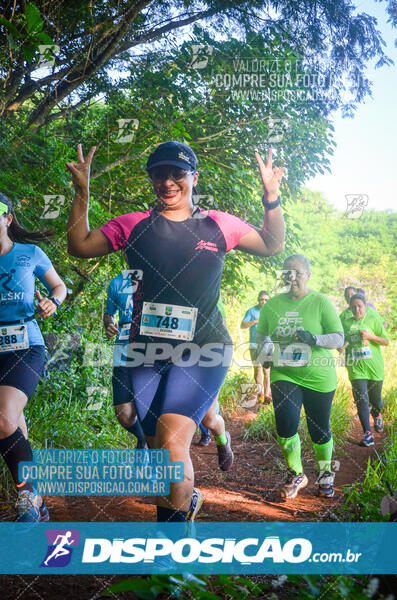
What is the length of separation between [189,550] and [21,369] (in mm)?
1225

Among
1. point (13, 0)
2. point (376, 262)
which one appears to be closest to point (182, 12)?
point (13, 0)

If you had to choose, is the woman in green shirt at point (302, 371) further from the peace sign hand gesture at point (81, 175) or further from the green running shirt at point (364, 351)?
the green running shirt at point (364, 351)

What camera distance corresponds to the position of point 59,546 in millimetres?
2326

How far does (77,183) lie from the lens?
Answer: 213 centimetres

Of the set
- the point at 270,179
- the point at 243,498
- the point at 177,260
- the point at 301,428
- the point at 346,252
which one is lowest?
the point at 243,498

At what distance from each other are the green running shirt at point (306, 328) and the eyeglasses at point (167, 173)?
1679mm

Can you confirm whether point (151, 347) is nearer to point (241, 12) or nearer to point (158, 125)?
point (158, 125)

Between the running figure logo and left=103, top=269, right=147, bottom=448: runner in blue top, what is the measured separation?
106cm

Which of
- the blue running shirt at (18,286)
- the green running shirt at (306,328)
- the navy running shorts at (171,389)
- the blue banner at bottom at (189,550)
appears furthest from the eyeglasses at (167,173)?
the green running shirt at (306,328)

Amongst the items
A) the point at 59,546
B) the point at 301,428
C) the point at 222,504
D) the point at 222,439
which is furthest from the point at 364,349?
the point at 59,546

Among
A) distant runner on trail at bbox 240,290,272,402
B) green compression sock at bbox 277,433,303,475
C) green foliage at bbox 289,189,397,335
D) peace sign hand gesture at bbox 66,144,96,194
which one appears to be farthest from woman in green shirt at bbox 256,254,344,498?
green foliage at bbox 289,189,397,335

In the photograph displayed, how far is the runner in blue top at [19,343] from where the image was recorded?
8.23ft

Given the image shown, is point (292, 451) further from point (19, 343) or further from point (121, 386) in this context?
point (19, 343)

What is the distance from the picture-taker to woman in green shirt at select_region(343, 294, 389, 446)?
5488mm
